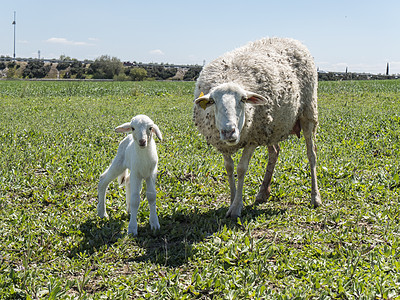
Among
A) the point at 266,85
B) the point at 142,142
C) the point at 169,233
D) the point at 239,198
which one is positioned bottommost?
the point at 169,233

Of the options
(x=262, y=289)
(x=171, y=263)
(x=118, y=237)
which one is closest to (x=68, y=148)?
(x=118, y=237)

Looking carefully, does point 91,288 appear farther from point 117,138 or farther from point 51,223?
point 117,138

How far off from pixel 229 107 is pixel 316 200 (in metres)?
2.44

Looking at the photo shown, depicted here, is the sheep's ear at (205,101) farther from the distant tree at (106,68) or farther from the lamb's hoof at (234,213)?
the distant tree at (106,68)

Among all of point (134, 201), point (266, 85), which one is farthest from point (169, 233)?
point (266, 85)

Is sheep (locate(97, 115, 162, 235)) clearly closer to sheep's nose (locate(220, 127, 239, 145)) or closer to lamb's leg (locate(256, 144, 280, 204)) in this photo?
sheep's nose (locate(220, 127, 239, 145))

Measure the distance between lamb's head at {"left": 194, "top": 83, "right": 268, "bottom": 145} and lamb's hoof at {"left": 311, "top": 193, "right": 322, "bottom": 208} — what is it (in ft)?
6.52

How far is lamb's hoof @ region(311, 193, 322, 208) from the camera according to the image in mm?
6454

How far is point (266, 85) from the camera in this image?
6.02 m

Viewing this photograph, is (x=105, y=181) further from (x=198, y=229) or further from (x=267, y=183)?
(x=267, y=183)

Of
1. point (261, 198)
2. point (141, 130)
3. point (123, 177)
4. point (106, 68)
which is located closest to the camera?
point (141, 130)

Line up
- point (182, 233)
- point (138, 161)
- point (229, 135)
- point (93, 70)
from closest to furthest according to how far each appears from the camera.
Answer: point (229, 135), point (138, 161), point (182, 233), point (93, 70)

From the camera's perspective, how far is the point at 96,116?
1373 centimetres

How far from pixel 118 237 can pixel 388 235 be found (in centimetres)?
315
